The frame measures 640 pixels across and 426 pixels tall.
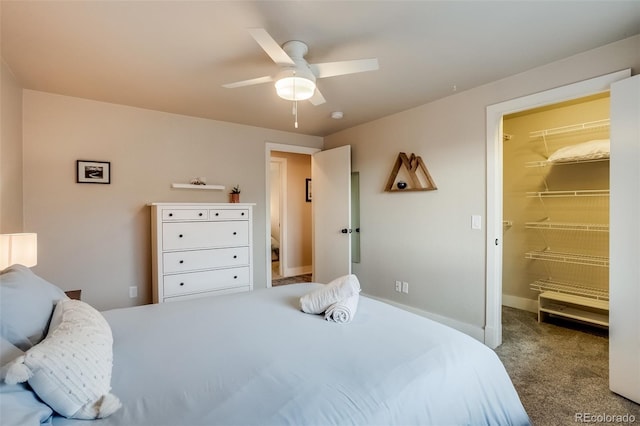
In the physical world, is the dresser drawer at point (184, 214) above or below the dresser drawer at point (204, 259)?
above

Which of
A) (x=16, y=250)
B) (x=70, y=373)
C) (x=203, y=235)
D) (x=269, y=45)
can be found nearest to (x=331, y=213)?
(x=203, y=235)

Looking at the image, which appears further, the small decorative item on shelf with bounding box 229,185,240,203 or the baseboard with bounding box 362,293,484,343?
the small decorative item on shelf with bounding box 229,185,240,203

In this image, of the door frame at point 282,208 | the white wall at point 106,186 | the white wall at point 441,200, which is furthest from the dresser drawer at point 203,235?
the door frame at point 282,208

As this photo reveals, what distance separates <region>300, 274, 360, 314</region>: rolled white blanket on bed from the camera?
167 centimetres

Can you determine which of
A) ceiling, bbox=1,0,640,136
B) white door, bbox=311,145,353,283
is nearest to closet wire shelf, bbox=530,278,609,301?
white door, bbox=311,145,353,283

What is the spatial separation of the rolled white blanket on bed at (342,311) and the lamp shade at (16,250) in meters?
1.94

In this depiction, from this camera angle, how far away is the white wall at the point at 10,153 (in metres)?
2.26

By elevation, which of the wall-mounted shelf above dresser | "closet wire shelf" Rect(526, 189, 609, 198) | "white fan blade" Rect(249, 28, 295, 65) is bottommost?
"closet wire shelf" Rect(526, 189, 609, 198)

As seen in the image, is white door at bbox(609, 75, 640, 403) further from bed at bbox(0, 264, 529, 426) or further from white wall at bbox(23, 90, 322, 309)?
white wall at bbox(23, 90, 322, 309)

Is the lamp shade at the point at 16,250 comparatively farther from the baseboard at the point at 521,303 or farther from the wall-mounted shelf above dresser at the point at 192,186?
the baseboard at the point at 521,303

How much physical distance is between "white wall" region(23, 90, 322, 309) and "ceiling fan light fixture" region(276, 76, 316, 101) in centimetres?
209

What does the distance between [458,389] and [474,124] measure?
2.41 m

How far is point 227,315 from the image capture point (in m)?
1.71

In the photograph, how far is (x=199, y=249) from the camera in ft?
10.3
